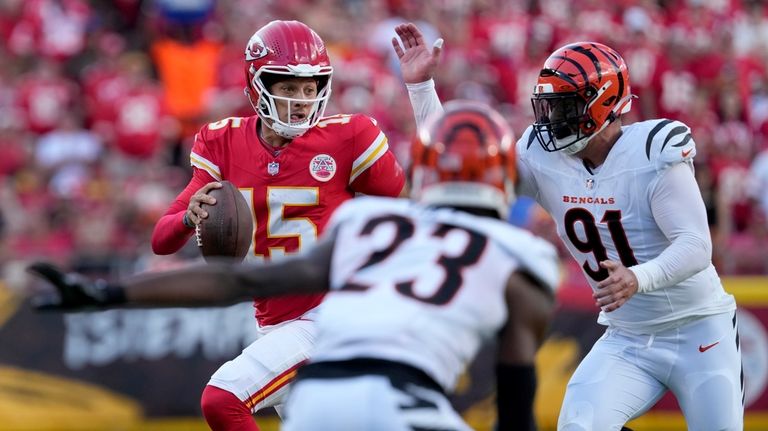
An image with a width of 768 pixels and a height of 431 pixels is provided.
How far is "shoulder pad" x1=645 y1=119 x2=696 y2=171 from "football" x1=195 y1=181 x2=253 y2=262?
167 centimetres

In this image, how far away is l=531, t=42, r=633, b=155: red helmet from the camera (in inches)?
205

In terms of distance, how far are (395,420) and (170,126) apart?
30.0ft

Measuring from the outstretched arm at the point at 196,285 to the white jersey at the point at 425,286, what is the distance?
94mm

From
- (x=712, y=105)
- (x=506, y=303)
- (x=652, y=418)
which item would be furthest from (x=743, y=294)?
(x=506, y=303)

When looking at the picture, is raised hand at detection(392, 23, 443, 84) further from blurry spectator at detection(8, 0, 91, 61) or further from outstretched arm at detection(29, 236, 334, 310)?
blurry spectator at detection(8, 0, 91, 61)

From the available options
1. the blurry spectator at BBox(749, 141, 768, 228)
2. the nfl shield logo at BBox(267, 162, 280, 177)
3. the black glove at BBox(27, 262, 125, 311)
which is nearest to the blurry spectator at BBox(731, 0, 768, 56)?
the blurry spectator at BBox(749, 141, 768, 228)

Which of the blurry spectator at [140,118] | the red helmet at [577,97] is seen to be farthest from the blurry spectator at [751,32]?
the red helmet at [577,97]

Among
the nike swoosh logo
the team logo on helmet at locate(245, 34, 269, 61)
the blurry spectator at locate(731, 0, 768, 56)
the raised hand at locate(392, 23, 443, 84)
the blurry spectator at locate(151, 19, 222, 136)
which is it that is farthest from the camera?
the blurry spectator at locate(731, 0, 768, 56)

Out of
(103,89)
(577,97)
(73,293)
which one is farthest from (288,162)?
(103,89)

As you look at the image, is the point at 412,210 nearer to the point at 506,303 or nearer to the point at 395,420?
the point at 506,303

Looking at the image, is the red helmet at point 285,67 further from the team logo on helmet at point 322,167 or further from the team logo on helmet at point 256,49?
the team logo on helmet at point 322,167

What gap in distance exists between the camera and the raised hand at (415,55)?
5.77 meters

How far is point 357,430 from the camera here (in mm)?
3357

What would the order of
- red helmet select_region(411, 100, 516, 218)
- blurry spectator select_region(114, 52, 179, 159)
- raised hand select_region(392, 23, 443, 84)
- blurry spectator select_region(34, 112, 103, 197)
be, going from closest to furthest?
red helmet select_region(411, 100, 516, 218), raised hand select_region(392, 23, 443, 84), blurry spectator select_region(34, 112, 103, 197), blurry spectator select_region(114, 52, 179, 159)
